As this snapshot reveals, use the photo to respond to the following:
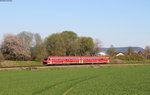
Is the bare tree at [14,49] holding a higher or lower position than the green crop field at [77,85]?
higher

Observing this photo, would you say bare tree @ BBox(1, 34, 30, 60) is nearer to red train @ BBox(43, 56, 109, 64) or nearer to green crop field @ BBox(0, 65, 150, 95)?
red train @ BBox(43, 56, 109, 64)

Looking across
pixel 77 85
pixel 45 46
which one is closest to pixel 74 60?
pixel 45 46

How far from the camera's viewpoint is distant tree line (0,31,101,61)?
88812 mm

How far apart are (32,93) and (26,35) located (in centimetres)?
9546

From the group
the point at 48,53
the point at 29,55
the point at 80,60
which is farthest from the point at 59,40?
the point at 80,60

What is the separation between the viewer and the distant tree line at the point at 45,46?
88.8 meters

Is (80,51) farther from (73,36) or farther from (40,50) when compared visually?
(40,50)

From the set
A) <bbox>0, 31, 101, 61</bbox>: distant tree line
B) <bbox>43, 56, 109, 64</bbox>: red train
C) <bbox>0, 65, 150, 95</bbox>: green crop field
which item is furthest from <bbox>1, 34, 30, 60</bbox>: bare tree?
<bbox>0, 65, 150, 95</bbox>: green crop field

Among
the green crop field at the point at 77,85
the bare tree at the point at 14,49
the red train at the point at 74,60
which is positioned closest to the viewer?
the green crop field at the point at 77,85

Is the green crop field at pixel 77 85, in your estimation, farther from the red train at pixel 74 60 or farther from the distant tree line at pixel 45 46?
the distant tree line at pixel 45 46

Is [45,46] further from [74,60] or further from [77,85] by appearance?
[77,85]

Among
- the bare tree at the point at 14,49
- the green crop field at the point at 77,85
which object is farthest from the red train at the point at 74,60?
the green crop field at the point at 77,85

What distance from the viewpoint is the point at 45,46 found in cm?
9400

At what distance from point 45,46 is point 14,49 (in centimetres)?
1133
